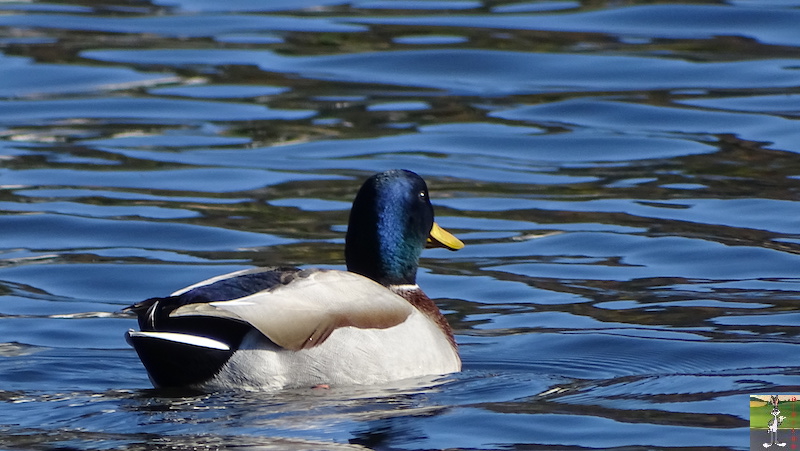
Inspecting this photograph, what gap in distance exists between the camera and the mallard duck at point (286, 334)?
6301mm

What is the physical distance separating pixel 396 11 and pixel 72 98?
161 inches

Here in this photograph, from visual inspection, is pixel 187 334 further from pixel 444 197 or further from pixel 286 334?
pixel 444 197

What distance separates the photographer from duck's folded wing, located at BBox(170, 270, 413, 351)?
20.6 ft

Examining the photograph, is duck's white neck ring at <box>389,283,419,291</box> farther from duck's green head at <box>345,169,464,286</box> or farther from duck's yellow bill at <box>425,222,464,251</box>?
duck's yellow bill at <box>425,222,464,251</box>

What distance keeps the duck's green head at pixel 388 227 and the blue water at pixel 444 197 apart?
0.58 meters

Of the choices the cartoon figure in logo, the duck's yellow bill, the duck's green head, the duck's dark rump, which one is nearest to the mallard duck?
the duck's dark rump

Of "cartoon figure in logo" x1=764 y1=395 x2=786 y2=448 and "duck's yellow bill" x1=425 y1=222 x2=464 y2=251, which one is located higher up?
"duck's yellow bill" x1=425 y1=222 x2=464 y2=251

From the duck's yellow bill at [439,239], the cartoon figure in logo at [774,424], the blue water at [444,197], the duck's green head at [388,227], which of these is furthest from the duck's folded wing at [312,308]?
the cartoon figure in logo at [774,424]

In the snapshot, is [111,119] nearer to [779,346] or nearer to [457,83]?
[457,83]

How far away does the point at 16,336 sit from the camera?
781cm

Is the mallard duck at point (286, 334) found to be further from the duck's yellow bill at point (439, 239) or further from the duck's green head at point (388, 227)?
the duck's yellow bill at point (439, 239)

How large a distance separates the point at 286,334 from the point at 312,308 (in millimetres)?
205

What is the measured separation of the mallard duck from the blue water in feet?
0.32

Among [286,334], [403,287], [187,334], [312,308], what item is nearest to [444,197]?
[403,287]
